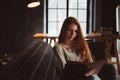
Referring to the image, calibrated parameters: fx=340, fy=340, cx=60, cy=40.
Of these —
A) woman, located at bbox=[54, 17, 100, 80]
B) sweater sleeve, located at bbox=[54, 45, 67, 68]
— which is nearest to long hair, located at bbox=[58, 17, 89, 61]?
woman, located at bbox=[54, 17, 100, 80]

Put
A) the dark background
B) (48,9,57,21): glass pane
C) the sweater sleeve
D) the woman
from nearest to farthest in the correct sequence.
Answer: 1. the sweater sleeve
2. the woman
3. the dark background
4. (48,9,57,21): glass pane

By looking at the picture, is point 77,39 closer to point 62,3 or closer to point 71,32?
point 71,32

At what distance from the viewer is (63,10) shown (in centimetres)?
1044

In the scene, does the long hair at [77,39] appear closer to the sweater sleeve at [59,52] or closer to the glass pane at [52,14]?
the sweater sleeve at [59,52]

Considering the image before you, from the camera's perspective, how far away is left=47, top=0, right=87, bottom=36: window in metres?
10.4

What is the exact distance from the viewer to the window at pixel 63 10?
10414 millimetres

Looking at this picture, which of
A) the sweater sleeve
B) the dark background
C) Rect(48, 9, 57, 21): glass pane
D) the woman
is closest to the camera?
the sweater sleeve

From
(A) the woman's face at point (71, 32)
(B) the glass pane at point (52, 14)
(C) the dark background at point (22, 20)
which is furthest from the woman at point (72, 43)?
(B) the glass pane at point (52, 14)

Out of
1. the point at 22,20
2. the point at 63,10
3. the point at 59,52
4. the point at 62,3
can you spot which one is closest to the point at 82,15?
the point at 63,10

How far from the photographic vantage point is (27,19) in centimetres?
992

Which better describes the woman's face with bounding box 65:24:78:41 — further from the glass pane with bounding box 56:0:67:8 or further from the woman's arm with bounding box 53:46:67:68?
the glass pane with bounding box 56:0:67:8

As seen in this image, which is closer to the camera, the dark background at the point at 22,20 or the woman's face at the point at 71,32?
the woman's face at the point at 71,32

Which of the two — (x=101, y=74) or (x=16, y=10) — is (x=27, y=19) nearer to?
(x=16, y=10)

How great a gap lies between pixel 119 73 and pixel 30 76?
20.3ft
